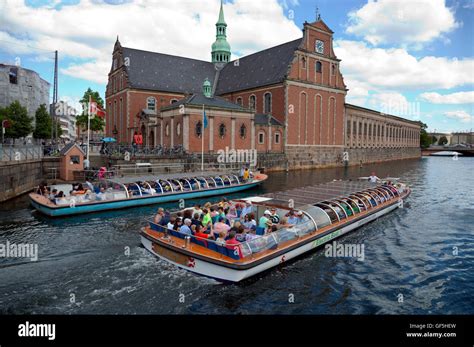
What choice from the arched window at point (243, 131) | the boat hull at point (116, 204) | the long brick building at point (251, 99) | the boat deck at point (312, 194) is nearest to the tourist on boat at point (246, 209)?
the boat deck at point (312, 194)

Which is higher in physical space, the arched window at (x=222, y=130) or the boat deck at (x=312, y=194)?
the arched window at (x=222, y=130)

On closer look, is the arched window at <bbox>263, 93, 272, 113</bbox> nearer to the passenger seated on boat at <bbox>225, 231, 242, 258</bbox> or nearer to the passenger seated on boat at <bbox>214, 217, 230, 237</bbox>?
the passenger seated on boat at <bbox>214, 217, 230, 237</bbox>

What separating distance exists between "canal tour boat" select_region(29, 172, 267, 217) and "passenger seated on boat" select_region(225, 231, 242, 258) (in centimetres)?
1403

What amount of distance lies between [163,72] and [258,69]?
674 inches

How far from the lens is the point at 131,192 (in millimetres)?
26359

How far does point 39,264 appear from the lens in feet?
46.5

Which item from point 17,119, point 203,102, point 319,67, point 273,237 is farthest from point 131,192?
point 319,67

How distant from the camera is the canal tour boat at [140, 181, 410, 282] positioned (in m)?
12.8

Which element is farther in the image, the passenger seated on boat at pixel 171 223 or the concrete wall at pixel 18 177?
the concrete wall at pixel 18 177

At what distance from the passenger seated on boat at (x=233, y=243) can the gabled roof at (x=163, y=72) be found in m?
50.2

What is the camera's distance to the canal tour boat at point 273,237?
503 inches

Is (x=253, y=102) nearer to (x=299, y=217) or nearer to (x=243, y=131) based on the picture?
(x=243, y=131)

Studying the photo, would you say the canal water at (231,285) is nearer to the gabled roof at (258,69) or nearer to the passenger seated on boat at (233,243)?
the passenger seated on boat at (233,243)

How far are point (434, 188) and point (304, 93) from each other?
28414 mm
